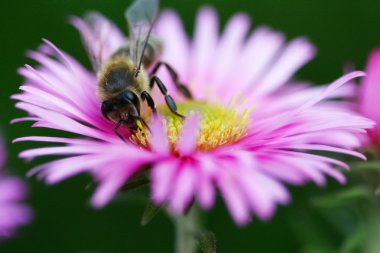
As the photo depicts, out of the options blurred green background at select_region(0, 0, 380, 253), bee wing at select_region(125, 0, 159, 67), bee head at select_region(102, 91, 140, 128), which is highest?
bee wing at select_region(125, 0, 159, 67)

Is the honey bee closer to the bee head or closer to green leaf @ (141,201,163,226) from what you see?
the bee head

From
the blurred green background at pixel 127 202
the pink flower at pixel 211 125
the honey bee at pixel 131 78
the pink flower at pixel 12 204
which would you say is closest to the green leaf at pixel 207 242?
the pink flower at pixel 211 125

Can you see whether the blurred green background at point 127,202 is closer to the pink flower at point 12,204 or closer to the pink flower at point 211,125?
the pink flower at point 12,204

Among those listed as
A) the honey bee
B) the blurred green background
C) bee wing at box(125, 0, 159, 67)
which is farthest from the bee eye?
the blurred green background

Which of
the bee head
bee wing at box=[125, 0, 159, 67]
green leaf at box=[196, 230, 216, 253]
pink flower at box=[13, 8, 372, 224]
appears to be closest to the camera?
pink flower at box=[13, 8, 372, 224]

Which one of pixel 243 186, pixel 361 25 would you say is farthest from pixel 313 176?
pixel 361 25

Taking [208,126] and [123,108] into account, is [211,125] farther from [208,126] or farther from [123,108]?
[123,108]

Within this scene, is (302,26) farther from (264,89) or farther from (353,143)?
(353,143)

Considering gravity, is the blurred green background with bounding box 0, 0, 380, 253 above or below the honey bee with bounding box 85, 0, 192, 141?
below
